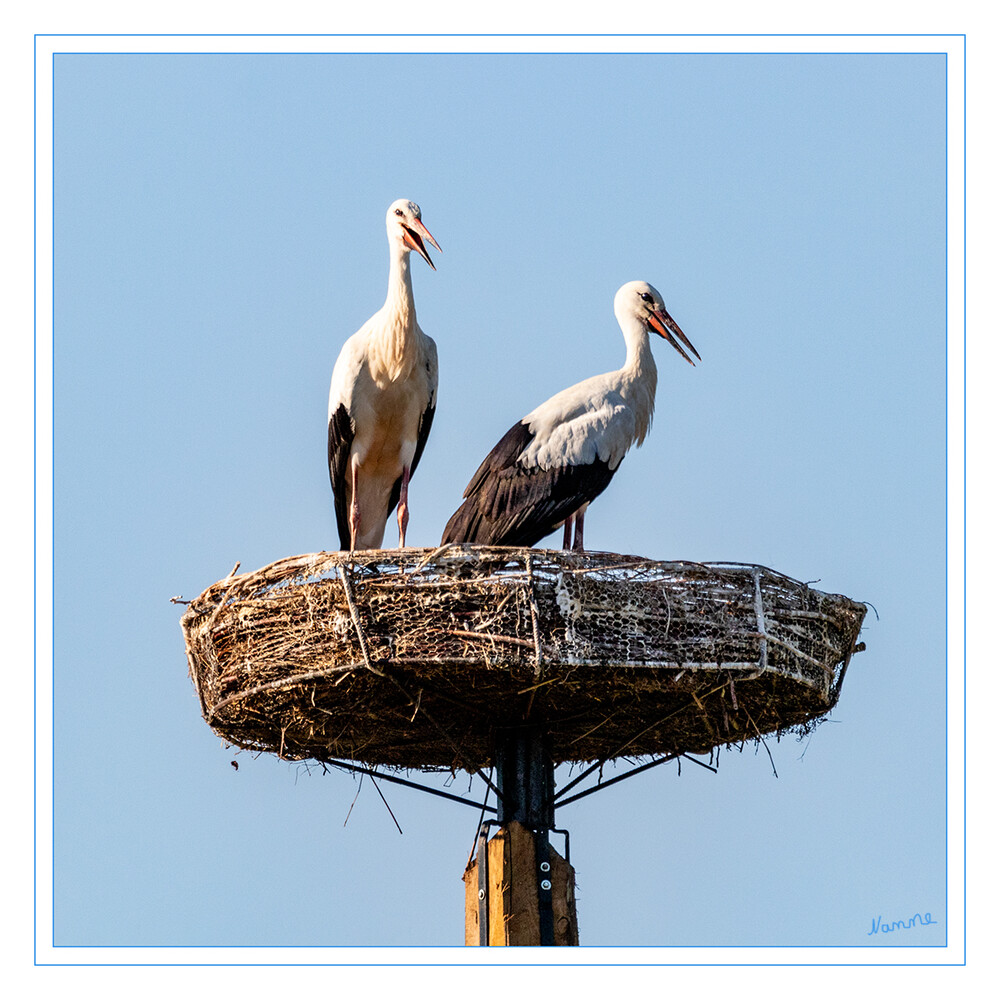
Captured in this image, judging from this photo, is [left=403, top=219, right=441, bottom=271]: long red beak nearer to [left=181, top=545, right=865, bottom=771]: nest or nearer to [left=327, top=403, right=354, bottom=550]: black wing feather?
[left=327, top=403, right=354, bottom=550]: black wing feather

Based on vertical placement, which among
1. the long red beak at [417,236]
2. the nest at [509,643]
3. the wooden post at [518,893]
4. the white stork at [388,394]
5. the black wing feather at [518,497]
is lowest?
the wooden post at [518,893]

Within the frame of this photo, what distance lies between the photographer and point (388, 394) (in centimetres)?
977

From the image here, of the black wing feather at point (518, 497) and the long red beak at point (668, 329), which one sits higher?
the long red beak at point (668, 329)

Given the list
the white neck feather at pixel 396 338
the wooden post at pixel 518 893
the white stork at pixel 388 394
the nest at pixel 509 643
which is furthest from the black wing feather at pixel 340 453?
the wooden post at pixel 518 893

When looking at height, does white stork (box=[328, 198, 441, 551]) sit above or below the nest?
above

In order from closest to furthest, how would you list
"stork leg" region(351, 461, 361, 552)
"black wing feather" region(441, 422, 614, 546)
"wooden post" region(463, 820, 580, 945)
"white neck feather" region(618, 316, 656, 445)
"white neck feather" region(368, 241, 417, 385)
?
"wooden post" region(463, 820, 580, 945) < "black wing feather" region(441, 422, 614, 546) < "white neck feather" region(618, 316, 656, 445) < "white neck feather" region(368, 241, 417, 385) < "stork leg" region(351, 461, 361, 552)

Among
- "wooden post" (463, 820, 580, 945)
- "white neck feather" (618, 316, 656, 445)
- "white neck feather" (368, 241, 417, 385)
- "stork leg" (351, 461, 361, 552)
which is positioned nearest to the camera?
"wooden post" (463, 820, 580, 945)

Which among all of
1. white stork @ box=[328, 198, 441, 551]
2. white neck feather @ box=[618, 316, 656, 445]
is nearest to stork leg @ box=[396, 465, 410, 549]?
white stork @ box=[328, 198, 441, 551]

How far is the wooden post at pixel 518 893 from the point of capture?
7629mm

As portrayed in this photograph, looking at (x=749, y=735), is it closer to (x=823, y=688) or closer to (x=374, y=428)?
(x=823, y=688)

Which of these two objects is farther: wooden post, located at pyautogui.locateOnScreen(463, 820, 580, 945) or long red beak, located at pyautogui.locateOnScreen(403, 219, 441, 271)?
long red beak, located at pyautogui.locateOnScreen(403, 219, 441, 271)

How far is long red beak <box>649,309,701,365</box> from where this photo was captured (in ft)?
32.3

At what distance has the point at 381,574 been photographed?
740cm

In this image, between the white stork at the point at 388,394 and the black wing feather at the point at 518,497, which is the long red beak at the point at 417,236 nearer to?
the white stork at the point at 388,394
